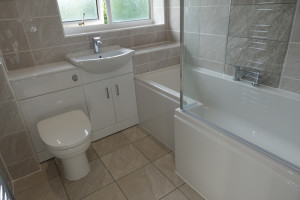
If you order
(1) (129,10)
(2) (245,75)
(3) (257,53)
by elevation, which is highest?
(1) (129,10)

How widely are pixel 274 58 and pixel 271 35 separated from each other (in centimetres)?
18

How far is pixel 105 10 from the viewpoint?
2.52 metres

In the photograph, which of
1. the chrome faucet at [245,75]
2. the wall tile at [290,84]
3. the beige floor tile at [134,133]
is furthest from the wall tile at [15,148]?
the wall tile at [290,84]

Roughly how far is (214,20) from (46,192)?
7.00 feet

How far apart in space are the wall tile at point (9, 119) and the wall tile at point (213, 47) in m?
1.80

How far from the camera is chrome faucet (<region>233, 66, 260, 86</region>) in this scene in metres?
1.86

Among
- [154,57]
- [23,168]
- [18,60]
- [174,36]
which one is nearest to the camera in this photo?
[23,168]

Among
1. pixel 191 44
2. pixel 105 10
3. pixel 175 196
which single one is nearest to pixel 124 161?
pixel 175 196

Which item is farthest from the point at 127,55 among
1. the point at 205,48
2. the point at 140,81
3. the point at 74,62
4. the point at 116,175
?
the point at 116,175

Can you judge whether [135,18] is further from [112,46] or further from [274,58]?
[274,58]

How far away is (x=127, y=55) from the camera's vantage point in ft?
6.94

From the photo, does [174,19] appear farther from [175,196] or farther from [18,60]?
[175,196]

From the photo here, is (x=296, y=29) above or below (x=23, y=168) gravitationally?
above

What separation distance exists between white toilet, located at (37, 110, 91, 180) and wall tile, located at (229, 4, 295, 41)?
156 cm
